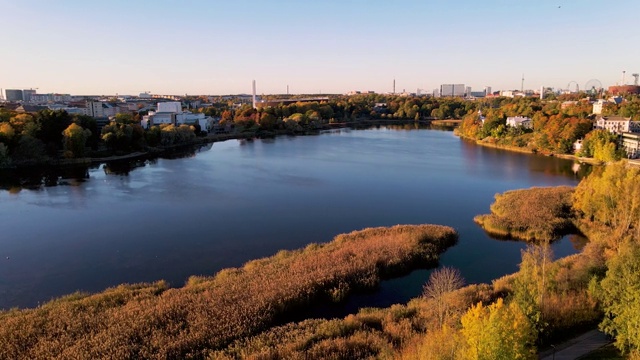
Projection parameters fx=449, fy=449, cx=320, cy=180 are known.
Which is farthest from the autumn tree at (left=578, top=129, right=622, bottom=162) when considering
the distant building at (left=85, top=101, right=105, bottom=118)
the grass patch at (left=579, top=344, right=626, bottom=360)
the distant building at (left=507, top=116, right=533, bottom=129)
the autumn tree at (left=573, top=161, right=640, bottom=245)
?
the distant building at (left=85, top=101, right=105, bottom=118)

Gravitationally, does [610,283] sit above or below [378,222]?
above

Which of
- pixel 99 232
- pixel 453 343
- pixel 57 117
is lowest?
pixel 99 232

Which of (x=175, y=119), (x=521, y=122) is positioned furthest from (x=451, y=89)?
(x=175, y=119)

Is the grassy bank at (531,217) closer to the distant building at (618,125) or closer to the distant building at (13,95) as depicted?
the distant building at (618,125)

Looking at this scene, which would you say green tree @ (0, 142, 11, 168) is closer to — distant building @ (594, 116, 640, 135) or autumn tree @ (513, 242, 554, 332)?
autumn tree @ (513, 242, 554, 332)

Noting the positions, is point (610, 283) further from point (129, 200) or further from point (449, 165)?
point (449, 165)

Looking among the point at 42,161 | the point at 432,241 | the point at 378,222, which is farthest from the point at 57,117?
the point at 432,241
